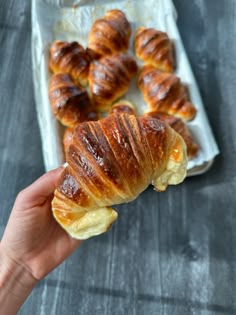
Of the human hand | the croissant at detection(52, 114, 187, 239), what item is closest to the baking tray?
the human hand

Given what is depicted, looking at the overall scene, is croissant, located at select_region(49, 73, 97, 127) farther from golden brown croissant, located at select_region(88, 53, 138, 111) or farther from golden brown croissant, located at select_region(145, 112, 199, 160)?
golden brown croissant, located at select_region(145, 112, 199, 160)

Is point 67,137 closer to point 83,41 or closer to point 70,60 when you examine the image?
point 70,60

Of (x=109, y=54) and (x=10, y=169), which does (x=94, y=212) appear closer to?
(x=10, y=169)

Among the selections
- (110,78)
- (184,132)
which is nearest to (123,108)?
(110,78)

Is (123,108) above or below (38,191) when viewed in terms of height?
below

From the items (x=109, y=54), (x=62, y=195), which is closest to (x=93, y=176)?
(x=62, y=195)

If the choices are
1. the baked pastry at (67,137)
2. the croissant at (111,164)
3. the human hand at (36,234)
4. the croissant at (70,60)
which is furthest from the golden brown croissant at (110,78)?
the croissant at (111,164)
